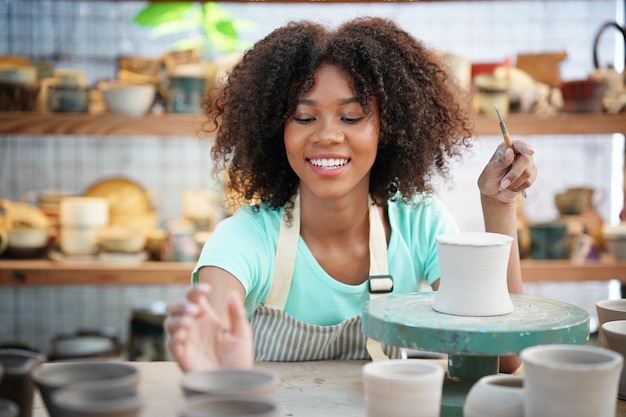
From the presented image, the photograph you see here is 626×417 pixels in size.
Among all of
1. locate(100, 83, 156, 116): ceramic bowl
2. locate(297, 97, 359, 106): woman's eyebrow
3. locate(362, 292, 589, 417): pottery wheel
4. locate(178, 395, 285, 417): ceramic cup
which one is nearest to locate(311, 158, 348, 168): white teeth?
locate(297, 97, 359, 106): woman's eyebrow

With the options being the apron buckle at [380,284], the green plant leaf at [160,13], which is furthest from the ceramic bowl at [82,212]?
the apron buckle at [380,284]

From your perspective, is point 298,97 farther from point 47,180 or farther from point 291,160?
point 47,180

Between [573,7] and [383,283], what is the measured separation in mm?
2516

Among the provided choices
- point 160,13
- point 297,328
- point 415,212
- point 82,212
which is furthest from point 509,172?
point 160,13

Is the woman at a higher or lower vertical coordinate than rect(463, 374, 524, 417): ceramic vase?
higher

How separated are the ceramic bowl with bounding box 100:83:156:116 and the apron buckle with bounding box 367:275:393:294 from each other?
4.97 feet

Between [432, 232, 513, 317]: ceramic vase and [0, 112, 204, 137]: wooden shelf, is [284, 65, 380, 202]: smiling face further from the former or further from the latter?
[0, 112, 204, 137]: wooden shelf

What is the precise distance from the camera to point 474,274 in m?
1.47

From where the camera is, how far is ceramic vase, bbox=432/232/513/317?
146 centimetres

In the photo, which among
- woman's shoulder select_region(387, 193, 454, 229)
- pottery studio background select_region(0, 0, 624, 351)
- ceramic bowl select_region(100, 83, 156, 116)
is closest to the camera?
woman's shoulder select_region(387, 193, 454, 229)

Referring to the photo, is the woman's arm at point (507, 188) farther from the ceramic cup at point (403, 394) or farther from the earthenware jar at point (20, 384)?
the earthenware jar at point (20, 384)

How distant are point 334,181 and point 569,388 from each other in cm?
91

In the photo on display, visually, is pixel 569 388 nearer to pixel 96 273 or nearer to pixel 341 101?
pixel 341 101

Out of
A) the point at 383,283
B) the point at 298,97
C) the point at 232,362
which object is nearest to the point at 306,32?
the point at 298,97
